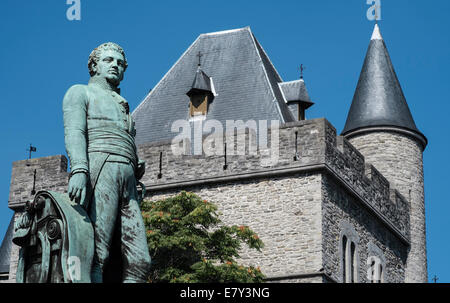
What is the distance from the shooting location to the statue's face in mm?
9961

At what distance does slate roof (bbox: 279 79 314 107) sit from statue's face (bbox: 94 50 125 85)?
1933 centimetres

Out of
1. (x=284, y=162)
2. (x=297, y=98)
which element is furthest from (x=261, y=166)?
(x=297, y=98)

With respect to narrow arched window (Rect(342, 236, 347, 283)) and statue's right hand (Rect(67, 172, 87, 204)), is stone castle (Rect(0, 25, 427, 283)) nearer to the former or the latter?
narrow arched window (Rect(342, 236, 347, 283))

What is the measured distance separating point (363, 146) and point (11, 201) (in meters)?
8.85

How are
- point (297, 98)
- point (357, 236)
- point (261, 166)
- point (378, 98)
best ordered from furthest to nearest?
1. point (378, 98)
2. point (297, 98)
3. point (357, 236)
4. point (261, 166)

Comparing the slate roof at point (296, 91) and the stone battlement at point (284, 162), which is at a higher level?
the slate roof at point (296, 91)

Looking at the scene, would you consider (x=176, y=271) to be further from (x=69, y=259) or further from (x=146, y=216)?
(x=69, y=259)

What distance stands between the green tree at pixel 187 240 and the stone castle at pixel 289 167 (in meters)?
1.91

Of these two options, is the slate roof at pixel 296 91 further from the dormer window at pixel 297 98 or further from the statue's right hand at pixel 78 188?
the statue's right hand at pixel 78 188

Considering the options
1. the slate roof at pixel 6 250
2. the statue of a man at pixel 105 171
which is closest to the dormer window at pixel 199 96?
the slate roof at pixel 6 250

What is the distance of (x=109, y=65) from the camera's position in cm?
997

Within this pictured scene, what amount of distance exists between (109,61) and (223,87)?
1963 centimetres

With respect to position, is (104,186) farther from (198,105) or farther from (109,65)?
(198,105)

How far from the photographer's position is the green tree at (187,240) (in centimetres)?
2253
